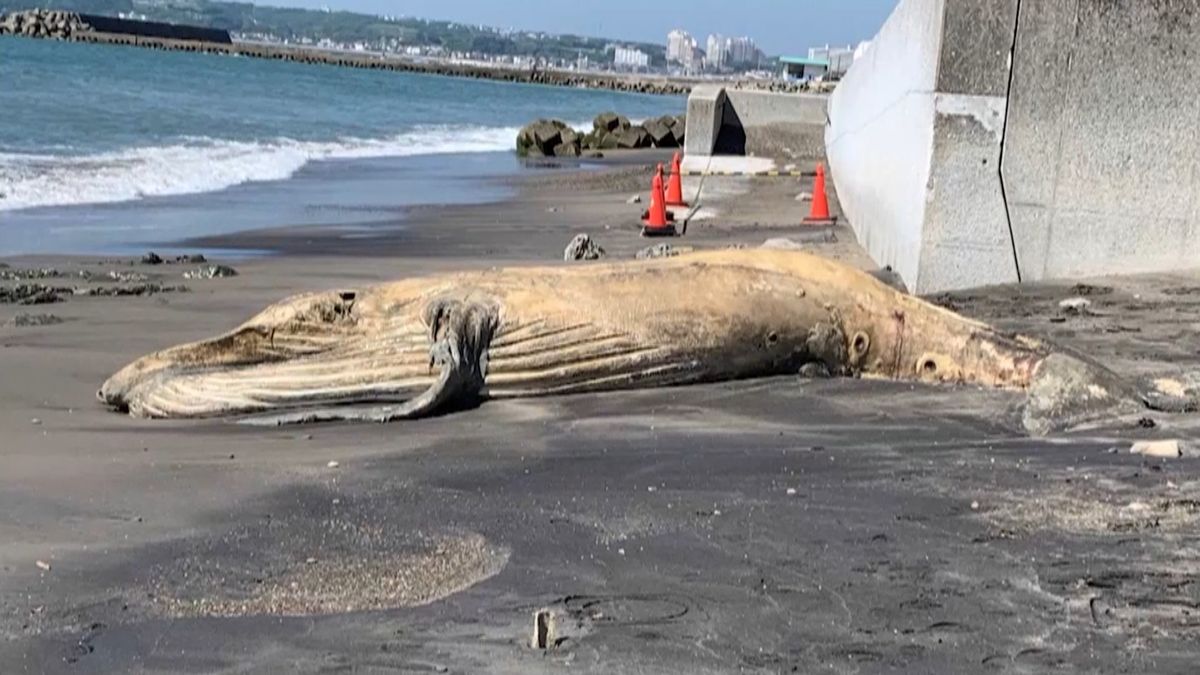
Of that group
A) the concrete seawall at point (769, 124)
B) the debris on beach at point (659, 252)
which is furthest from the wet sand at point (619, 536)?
the concrete seawall at point (769, 124)

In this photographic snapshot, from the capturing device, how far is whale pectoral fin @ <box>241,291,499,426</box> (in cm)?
680

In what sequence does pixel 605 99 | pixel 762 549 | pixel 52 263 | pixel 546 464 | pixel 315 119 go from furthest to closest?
pixel 605 99
pixel 315 119
pixel 52 263
pixel 546 464
pixel 762 549

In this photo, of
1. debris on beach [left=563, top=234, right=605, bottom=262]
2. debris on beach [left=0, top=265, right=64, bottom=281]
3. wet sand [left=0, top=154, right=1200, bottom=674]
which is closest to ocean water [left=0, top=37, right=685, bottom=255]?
debris on beach [left=0, top=265, right=64, bottom=281]

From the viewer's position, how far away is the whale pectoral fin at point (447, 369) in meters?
6.80

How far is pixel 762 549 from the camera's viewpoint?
4.64 m

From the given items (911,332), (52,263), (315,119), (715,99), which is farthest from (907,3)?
(315,119)

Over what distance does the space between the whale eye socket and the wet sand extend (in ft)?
0.88

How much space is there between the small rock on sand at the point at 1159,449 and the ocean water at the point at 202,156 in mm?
10862

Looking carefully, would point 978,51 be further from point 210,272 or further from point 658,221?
point 658,221

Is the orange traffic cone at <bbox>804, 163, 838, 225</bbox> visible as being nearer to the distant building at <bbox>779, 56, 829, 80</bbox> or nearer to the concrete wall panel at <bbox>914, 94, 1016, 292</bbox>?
the concrete wall panel at <bbox>914, 94, 1016, 292</bbox>

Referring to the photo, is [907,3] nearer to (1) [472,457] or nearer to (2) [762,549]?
(1) [472,457]

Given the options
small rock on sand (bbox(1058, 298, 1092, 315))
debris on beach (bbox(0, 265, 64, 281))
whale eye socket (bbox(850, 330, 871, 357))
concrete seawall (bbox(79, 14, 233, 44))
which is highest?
concrete seawall (bbox(79, 14, 233, 44))

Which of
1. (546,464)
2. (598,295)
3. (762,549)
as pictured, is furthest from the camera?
(598,295)

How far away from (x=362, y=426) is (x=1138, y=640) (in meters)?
3.86
